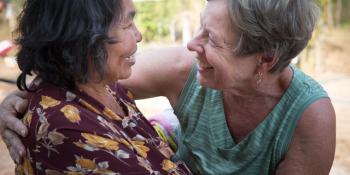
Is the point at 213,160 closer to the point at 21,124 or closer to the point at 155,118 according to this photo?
the point at 155,118

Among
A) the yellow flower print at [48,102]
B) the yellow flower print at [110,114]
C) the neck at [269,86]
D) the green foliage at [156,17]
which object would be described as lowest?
the green foliage at [156,17]

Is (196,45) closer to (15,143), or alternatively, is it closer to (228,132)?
(228,132)

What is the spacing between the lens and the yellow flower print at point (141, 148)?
4.89 ft

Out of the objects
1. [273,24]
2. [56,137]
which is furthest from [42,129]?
[273,24]

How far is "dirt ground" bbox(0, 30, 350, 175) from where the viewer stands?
13.9ft

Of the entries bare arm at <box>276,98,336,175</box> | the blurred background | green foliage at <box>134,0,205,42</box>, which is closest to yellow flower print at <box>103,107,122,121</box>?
bare arm at <box>276,98,336,175</box>

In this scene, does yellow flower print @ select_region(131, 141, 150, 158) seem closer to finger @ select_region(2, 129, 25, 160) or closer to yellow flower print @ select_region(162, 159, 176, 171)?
yellow flower print @ select_region(162, 159, 176, 171)

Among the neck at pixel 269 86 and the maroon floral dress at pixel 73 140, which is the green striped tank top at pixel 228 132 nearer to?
the neck at pixel 269 86

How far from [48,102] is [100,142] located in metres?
0.18

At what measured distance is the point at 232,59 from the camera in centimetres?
170

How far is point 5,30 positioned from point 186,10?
11.0ft

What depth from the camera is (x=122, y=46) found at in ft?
4.87

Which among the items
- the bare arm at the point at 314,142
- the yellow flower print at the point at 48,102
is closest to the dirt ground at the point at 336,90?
the bare arm at the point at 314,142

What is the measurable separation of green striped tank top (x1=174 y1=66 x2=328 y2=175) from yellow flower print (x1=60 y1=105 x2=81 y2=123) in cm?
58
